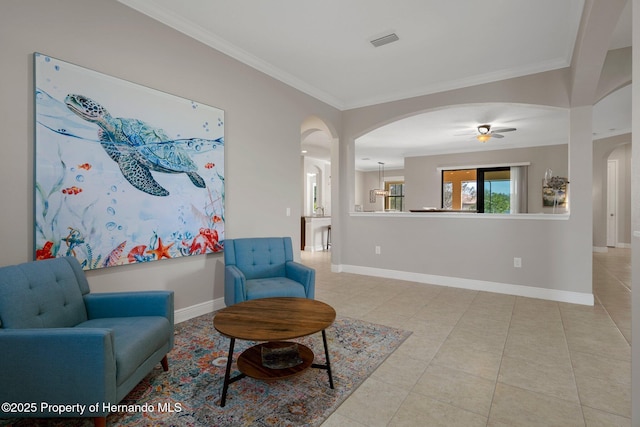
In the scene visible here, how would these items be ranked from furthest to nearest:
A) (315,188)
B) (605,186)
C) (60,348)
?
(315,188), (605,186), (60,348)

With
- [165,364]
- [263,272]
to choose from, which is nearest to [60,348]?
[165,364]

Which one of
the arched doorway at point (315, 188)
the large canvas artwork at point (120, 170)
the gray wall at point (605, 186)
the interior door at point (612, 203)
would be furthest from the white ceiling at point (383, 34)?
the interior door at point (612, 203)

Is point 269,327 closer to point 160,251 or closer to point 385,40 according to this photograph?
point 160,251

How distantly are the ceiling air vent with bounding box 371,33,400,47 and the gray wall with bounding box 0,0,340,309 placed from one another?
1.41 metres

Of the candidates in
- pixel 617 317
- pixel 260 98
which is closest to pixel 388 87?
pixel 260 98

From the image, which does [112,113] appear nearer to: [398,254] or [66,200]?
[66,200]

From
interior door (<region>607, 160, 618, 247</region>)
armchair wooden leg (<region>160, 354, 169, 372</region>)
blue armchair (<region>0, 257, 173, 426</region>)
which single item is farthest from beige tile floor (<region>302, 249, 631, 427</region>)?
interior door (<region>607, 160, 618, 247</region>)

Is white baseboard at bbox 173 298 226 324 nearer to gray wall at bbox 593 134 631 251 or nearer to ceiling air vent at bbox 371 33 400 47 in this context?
ceiling air vent at bbox 371 33 400 47

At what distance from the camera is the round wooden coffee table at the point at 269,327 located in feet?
5.82

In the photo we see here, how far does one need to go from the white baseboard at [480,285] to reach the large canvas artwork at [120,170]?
9.20ft

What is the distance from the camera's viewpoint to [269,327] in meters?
1.86

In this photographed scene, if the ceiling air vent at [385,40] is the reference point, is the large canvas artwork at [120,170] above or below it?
below

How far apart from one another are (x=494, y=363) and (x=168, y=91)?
3631mm

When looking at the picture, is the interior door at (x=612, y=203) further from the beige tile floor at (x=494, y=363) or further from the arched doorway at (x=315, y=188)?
the arched doorway at (x=315, y=188)
